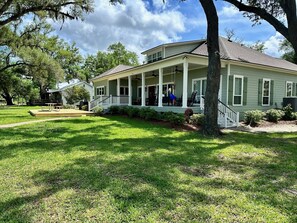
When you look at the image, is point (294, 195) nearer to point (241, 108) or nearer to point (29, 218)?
point (29, 218)

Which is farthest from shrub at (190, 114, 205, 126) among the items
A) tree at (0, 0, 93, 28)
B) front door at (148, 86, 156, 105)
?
tree at (0, 0, 93, 28)

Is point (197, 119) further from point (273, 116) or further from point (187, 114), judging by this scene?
point (273, 116)

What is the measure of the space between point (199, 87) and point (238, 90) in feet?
8.52

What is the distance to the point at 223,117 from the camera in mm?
11992

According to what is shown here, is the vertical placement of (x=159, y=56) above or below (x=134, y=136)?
above

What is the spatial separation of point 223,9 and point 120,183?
12947 mm

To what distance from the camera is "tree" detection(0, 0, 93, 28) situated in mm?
13352

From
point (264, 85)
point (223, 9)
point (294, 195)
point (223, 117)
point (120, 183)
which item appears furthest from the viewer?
point (264, 85)

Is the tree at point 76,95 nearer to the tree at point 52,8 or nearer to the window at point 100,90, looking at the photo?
the window at point 100,90

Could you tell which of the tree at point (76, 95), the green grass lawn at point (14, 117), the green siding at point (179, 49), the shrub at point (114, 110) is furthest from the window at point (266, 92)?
the tree at point (76, 95)

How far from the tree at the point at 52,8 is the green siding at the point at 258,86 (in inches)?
410

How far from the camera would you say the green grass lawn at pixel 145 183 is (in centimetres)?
287

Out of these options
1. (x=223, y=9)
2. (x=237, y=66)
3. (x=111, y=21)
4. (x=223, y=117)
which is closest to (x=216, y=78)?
(x=223, y=117)

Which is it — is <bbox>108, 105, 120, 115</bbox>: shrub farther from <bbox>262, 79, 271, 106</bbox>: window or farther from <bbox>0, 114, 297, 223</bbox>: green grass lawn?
<bbox>0, 114, 297, 223</bbox>: green grass lawn
